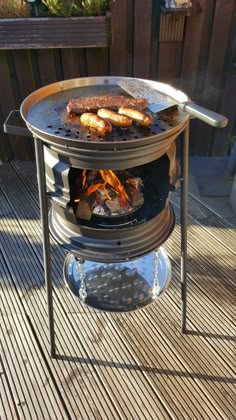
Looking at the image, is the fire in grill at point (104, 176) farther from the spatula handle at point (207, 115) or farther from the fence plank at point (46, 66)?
the fence plank at point (46, 66)

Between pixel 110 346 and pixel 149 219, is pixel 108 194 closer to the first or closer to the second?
pixel 149 219

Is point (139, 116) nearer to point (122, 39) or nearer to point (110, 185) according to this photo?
point (110, 185)

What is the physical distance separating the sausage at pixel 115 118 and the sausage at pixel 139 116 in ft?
0.06

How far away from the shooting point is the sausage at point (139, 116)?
4.12 ft

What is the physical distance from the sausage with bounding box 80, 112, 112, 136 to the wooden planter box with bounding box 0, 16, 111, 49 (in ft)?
4.70

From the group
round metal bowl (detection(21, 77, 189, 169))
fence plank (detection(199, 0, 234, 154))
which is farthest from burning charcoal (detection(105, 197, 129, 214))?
fence plank (detection(199, 0, 234, 154))

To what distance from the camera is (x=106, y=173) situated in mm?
Answer: 1606

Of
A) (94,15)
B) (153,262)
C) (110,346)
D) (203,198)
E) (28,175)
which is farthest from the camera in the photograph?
(28,175)

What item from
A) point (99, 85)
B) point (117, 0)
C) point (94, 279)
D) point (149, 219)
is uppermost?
point (117, 0)

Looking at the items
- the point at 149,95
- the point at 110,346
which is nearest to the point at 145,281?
the point at 110,346

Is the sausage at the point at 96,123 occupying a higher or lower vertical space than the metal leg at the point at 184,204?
higher

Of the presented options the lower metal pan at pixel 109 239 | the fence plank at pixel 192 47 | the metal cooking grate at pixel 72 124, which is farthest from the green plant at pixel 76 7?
the lower metal pan at pixel 109 239

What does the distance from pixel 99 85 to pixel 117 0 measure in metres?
1.15

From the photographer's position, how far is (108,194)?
1658 millimetres
